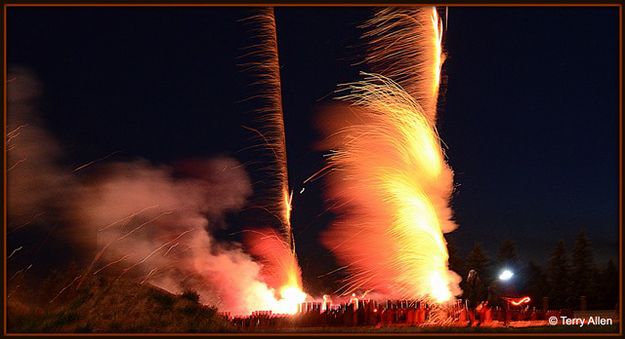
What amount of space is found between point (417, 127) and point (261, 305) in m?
9.91

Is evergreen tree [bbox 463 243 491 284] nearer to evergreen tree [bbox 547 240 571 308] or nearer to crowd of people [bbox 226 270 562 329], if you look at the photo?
evergreen tree [bbox 547 240 571 308]

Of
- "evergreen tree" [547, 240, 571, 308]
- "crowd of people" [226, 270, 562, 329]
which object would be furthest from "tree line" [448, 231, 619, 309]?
"crowd of people" [226, 270, 562, 329]

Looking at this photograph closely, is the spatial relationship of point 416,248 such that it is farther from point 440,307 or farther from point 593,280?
point 593,280

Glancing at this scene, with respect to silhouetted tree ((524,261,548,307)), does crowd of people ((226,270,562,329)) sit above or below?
below

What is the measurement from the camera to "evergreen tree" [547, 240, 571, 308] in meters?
40.1

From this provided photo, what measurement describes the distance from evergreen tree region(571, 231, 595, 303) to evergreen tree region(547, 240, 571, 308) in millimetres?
458

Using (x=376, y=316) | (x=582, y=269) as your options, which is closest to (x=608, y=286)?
(x=582, y=269)

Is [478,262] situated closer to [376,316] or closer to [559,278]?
[559,278]

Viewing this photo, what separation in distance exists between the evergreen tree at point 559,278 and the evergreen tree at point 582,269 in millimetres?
458

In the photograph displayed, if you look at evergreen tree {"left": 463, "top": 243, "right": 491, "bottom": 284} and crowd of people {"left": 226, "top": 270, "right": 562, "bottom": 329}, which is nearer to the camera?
crowd of people {"left": 226, "top": 270, "right": 562, "bottom": 329}

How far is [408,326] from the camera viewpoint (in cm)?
2133

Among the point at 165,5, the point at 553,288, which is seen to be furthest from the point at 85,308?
the point at 553,288

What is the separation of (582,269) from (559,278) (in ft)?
4.93

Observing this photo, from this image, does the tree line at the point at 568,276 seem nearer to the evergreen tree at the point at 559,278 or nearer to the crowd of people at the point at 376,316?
the evergreen tree at the point at 559,278
